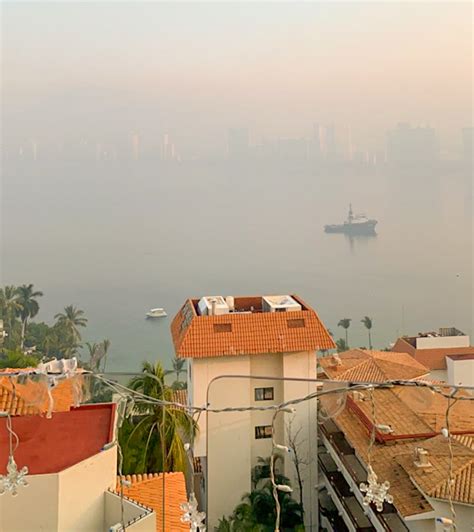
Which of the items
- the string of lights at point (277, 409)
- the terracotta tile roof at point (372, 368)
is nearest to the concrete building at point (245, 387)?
the terracotta tile roof at point (372, 368)

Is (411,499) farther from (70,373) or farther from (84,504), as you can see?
(70,373)

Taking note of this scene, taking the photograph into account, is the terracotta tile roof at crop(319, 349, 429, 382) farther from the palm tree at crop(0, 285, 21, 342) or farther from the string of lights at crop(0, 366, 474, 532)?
the palm tree at crop(0, 285, 21, 342)

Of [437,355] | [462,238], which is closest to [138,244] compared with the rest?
[462,238]

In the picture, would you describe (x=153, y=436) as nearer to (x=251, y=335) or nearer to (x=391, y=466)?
(x=251, y=335)

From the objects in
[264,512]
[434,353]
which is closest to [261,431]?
[264,512]

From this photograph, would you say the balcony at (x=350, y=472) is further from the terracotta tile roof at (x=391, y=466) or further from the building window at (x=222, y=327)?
the building window at (x=222, y=327)
